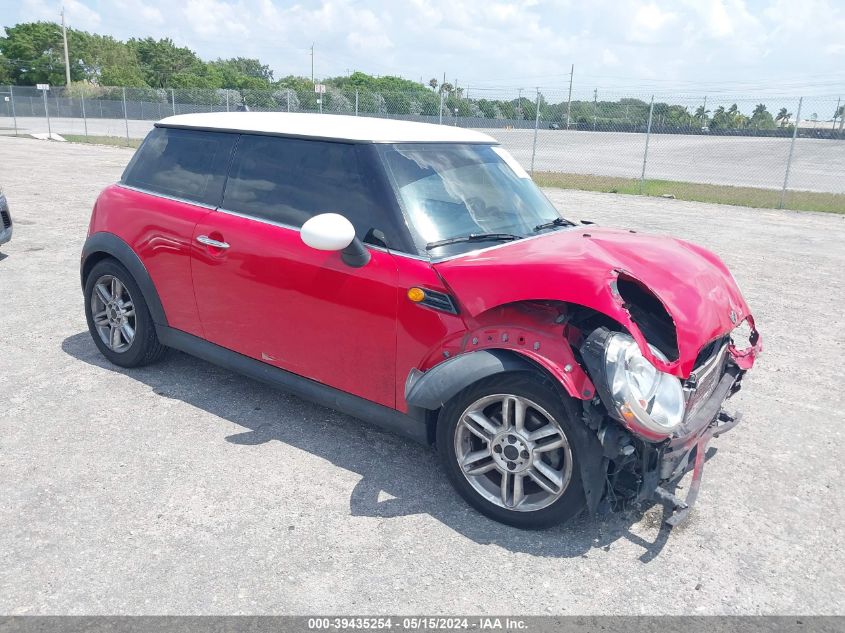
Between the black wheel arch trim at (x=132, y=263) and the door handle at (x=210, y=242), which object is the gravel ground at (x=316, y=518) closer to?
the black wheel arch trim at (x=132, y=263)

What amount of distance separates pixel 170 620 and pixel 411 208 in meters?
2.11

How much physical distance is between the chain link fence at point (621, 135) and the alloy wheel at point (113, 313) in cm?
1418

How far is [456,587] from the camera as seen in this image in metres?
2.72

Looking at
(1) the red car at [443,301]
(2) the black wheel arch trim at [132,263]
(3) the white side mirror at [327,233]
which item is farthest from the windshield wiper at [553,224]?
(2) the black wheel arch trim at [132,263]

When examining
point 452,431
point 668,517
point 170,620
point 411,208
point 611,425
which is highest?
point 411,208

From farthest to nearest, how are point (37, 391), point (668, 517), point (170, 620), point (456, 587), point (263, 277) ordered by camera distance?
point (37, 391) < point (263, 277) < point (668, 517) < point (456, 587) < point (170, 620)

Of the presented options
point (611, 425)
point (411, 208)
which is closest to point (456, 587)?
point (611, 425)

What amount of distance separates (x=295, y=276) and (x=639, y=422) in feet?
6.33

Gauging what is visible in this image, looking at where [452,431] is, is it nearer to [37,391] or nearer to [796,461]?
[796,461]

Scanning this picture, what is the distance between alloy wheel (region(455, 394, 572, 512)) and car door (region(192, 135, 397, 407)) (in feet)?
1.69

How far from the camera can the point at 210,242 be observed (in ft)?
13.1

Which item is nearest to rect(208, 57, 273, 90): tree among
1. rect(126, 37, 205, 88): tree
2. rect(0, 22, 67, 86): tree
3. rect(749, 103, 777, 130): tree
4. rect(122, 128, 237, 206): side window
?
rect(126, 37, 205, 88): tree

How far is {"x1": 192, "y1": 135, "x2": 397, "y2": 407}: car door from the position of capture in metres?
3.40

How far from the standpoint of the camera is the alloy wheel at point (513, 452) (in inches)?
115
